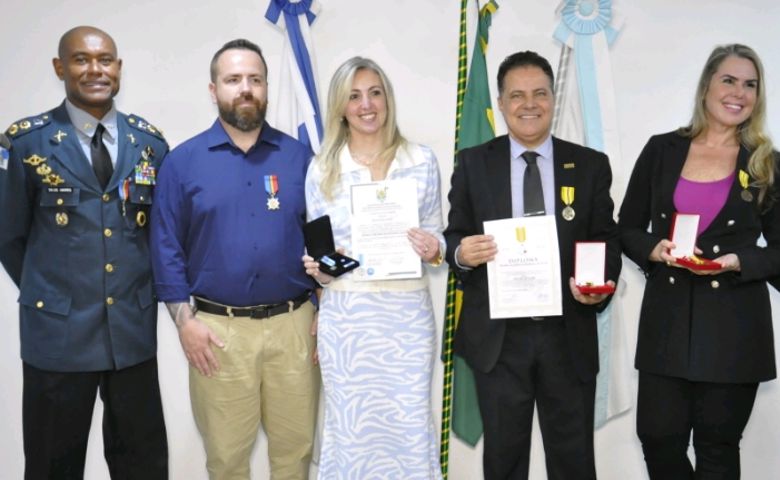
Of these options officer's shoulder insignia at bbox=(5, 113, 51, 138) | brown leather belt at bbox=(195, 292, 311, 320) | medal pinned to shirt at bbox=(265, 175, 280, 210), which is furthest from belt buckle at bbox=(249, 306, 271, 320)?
officer's shoulder insignia at bbox=(5, 113, 51, 138)

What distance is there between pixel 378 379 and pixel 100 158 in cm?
140

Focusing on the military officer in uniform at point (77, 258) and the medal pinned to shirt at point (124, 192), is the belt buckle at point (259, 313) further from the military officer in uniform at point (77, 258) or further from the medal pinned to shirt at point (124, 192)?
the medal pinned to shirt at point (124, 192)

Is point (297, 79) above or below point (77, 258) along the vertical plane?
above

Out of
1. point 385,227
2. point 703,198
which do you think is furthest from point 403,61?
point 703,198

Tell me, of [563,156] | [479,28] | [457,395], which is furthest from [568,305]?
[479,28]

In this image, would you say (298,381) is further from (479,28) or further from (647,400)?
(479,28)

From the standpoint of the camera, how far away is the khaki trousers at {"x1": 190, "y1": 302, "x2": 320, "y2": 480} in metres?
2.56

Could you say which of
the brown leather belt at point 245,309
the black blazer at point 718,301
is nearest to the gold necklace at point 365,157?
the brown leather belt at point 245,309

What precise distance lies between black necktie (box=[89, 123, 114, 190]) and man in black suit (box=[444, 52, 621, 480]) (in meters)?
1.37

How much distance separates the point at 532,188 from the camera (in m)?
2.35

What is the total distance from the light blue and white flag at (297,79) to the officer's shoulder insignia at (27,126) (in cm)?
114

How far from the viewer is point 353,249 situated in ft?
Answer: 8.14

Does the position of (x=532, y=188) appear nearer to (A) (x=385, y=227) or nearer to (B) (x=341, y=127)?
(A) (x=385, y=227)

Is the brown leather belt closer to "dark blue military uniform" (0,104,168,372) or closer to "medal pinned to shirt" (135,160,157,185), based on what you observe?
"dark blue military uniform" (0,104,168,372)
